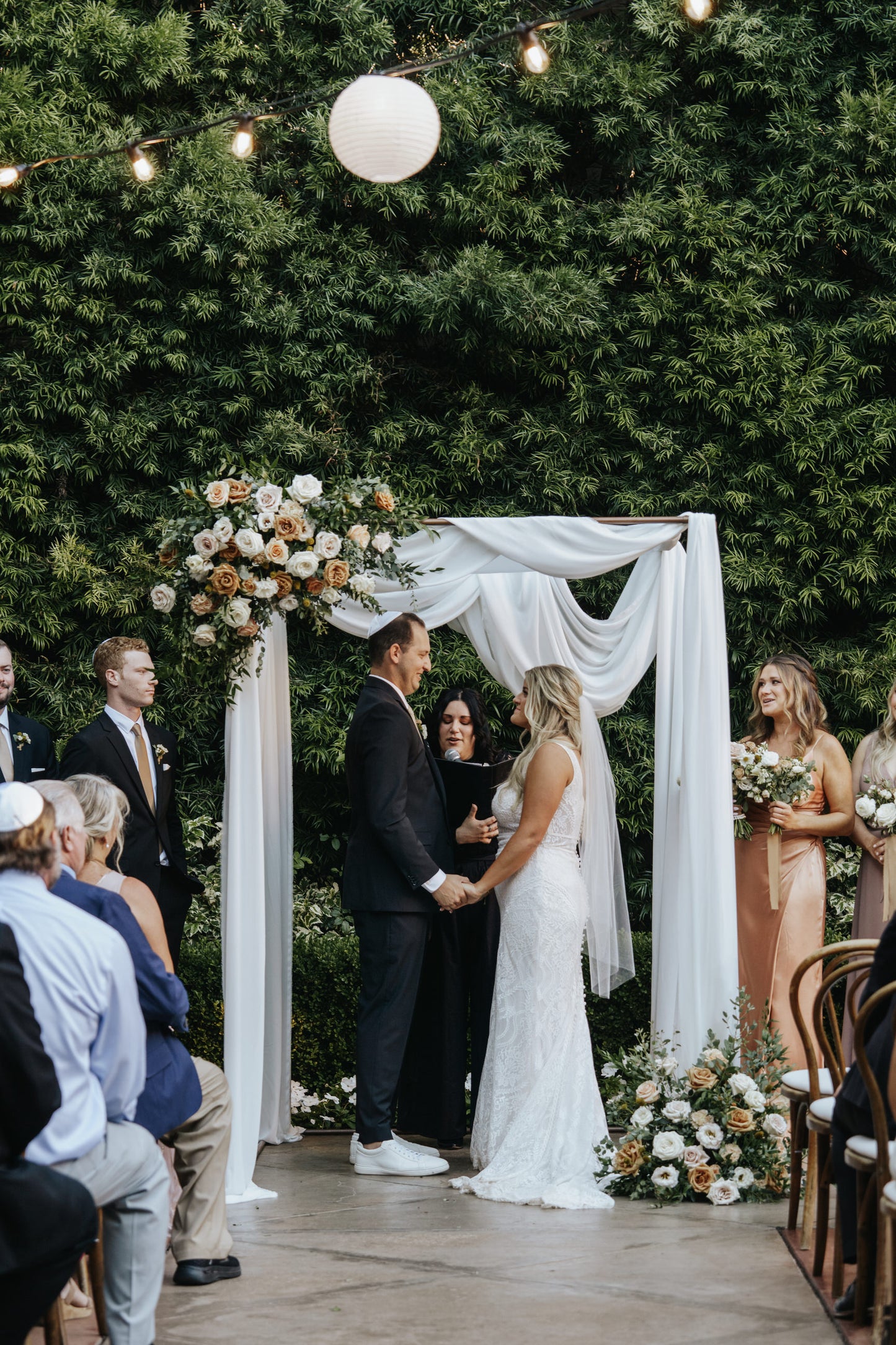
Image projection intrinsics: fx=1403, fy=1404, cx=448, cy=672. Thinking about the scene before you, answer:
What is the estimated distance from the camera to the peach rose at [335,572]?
18.0ft

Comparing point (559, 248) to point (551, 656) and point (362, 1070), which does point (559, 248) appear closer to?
point (551, 656)

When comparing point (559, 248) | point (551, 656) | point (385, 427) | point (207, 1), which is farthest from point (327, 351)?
point (551, 656)

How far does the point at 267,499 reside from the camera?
17.9 ft

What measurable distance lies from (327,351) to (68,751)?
154 inches

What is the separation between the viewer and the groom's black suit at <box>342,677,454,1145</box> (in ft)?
18.5

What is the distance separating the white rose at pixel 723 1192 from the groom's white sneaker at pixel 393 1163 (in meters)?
1.14

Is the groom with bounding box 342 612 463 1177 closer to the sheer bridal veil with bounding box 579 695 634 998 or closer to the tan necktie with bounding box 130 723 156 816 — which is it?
the sheer bridal veil with bounding box 579 695 634 998

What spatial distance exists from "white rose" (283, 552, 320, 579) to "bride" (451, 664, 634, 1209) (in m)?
0.98

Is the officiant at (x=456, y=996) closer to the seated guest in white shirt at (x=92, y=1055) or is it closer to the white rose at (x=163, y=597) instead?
the white rose at (x=163, y=597)

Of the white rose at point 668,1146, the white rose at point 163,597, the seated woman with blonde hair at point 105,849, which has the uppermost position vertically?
the white rose at point 163,597

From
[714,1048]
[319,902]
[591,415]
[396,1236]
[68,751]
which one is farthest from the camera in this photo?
[591,415]

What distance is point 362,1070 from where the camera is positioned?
567 centimetres

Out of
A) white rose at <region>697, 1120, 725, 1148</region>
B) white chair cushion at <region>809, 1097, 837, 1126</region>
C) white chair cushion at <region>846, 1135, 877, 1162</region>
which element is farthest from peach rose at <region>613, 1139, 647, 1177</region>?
white chair cushion at <region>846, 1135, 877, 1162</region>

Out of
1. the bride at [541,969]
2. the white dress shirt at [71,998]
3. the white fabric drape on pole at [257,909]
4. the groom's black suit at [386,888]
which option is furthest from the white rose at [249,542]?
the white dress shirt at [71,998]
